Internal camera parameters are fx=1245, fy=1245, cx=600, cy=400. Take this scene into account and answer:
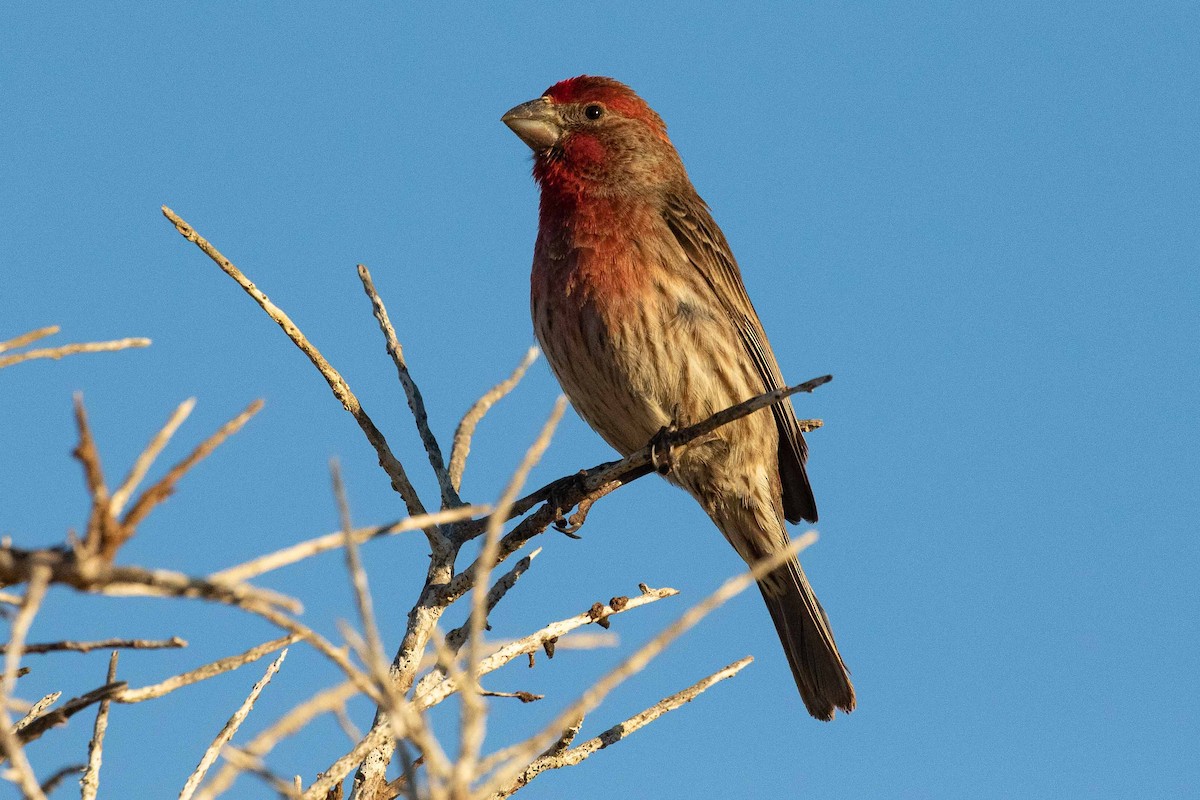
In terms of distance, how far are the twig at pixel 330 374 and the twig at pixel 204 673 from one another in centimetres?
176

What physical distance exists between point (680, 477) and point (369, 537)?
4656mm

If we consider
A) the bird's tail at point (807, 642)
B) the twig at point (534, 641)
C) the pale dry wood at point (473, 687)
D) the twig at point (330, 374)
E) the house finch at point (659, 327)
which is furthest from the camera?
the bird's tail at point (807, 642)

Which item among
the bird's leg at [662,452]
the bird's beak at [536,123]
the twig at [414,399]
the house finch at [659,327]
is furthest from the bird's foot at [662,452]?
the bird's beak at [536,123]

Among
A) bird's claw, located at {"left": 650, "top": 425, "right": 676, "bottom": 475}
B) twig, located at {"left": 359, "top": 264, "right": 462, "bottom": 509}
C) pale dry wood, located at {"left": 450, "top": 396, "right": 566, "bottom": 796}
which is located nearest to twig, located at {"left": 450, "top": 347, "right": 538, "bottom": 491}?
twig, located at {"left": 359, "top": 264, "right": 462, "bottom": 509}

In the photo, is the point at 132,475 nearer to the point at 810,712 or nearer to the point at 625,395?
the point at 625,395

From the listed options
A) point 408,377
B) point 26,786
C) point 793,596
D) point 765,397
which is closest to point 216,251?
point 408,377

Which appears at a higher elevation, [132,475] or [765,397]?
[765,397]

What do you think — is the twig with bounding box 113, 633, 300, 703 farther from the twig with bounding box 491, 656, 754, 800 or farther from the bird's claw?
the bird's claw

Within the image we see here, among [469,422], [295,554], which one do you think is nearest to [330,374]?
[469,422]

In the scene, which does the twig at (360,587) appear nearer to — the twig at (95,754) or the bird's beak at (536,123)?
the twig at (95,754)

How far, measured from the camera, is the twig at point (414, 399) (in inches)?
175

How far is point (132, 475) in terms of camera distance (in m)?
1.83

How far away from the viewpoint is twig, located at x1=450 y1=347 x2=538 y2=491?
14.6 feet

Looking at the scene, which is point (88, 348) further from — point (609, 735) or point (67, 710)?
point (609, 735)
